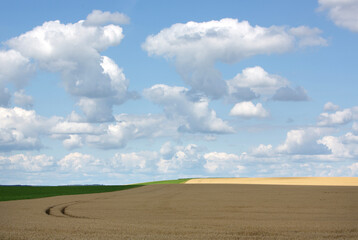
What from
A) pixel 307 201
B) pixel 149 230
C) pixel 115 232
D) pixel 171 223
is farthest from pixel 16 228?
pixel 307 201

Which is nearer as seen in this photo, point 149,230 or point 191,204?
point 149,230

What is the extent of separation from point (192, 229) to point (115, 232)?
346 centimetres

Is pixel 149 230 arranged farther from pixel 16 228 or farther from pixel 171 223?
pixel 16 228

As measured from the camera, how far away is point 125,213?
27.0 meters

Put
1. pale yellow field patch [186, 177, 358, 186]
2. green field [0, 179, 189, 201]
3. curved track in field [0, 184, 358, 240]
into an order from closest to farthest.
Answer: curved track in field [0, 184, 358, 240], green field [0, 179, 189, 201], pale yellow field patch [186, 177, 358, 186]

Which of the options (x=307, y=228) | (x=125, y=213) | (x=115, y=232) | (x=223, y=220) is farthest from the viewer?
(x=125, y=213)

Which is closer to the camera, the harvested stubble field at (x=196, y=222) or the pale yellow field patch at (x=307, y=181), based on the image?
the harvested stubble field at (x=196, y=222)

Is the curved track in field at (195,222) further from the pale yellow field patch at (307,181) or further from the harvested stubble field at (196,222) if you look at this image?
the pale yellow field patch at (307,181)

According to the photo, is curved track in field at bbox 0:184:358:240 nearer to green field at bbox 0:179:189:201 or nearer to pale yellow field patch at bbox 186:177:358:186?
green field at bbox 0:179:189:201

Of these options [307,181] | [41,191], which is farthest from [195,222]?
[307,181]

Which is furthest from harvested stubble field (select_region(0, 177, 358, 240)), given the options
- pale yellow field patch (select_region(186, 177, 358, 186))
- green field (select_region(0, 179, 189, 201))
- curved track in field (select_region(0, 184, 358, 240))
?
pale yellow field patch (select_region(186, 177, 358, 186))

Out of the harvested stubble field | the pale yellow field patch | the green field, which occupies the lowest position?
the harvested stubble field

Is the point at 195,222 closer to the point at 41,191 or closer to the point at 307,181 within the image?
the point at 41,191

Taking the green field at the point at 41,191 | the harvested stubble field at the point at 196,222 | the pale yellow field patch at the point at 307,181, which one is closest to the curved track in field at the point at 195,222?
the harvested stubble field at the point at 196,222
